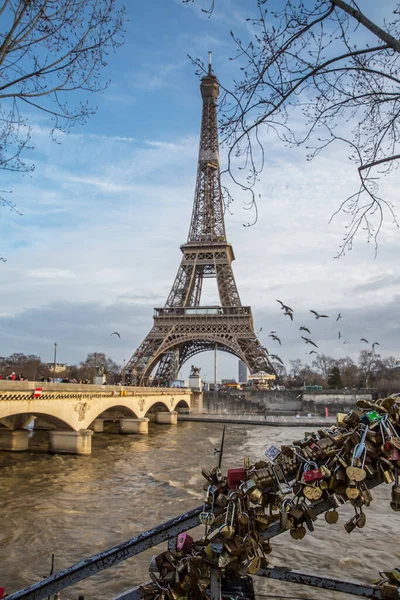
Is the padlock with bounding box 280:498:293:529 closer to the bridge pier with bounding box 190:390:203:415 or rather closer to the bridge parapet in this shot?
the bridge parapet

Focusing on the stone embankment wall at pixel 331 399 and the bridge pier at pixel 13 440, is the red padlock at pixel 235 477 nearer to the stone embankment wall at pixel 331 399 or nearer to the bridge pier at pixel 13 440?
the bridge pier at pixel 13 440

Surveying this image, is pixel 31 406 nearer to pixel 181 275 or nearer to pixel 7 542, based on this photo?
pixel 7 542

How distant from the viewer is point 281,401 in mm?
59969

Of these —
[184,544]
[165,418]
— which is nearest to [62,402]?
[184,544]

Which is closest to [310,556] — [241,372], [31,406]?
[31,406]

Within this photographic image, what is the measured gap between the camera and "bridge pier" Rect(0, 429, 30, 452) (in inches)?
884

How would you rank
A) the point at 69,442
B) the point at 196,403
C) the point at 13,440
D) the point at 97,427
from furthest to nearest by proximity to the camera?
the point at 196,403 < the point at 97,427 < the point at 13,440 < the point at 69,442

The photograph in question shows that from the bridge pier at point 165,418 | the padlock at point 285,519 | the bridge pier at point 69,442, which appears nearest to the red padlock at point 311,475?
the padlock at point 285,519

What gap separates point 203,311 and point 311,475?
2183 inches

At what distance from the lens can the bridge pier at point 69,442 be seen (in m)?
22.0

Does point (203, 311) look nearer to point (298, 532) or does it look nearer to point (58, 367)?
point (58, 367)

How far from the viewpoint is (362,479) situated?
2516 millimetres

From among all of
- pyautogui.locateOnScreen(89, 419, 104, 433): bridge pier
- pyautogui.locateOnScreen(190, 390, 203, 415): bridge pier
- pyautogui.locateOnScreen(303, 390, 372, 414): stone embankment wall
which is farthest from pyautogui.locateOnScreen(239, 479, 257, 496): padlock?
pyautogui.locateOnScreen(303, 390, 372, 414): stone embankment wall

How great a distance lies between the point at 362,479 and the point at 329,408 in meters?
57.1
